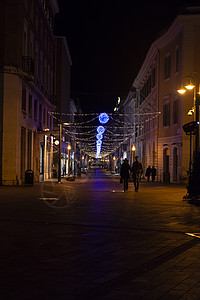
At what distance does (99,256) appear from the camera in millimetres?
7410

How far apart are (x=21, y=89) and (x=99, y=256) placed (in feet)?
80.0

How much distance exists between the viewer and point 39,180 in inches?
1560

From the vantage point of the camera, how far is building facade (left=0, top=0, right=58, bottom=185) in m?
29.3

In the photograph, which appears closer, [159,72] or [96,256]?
[96,256]

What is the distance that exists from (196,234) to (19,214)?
532cm

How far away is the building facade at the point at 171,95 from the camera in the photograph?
118ft

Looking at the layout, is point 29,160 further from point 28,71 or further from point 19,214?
point 19,214

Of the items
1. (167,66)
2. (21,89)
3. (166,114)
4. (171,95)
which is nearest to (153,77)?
(167,66)

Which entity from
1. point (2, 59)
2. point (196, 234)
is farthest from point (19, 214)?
point (2, 59)

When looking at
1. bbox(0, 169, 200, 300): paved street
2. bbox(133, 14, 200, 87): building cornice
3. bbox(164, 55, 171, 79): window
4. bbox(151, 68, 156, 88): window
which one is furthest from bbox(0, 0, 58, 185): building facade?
bbox(0, 169, 200, 300): paved street

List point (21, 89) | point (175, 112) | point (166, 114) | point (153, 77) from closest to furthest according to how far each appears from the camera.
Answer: point (21, 89)
point (175, 112)
point (166, 114)
point (153, 77)

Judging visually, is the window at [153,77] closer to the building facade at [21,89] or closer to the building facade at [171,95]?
the building facade at [171,95]

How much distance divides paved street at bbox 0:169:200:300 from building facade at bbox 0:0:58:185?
16.6m

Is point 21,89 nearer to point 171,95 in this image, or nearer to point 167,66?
point 171,95
